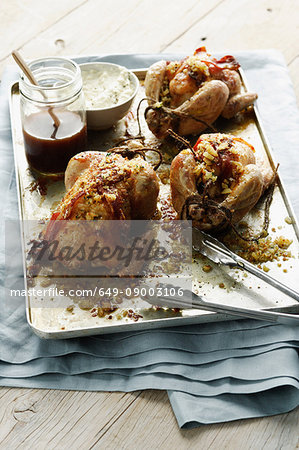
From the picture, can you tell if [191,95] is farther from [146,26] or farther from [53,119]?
[146,26]

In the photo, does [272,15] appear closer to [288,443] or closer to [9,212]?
[9,212]

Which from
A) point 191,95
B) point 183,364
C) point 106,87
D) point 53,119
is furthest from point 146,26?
point 183,364

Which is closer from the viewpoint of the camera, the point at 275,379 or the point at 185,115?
the point at 275,379

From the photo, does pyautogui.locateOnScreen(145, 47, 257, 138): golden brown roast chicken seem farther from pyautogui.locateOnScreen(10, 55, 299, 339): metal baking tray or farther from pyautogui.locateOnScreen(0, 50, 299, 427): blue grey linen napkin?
pyautogui.locateOnScreen(0, 50, 299, 427): blue grey linen napkin

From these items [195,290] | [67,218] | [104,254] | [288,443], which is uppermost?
[67,218]

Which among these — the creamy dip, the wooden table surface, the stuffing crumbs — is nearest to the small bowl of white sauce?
the creamy dip

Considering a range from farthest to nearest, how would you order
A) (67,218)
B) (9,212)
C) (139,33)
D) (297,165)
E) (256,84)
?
(139,33) → (256,84) → (297,165) → (9,212) → (67,218)

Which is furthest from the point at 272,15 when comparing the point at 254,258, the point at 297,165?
the point at 254,258

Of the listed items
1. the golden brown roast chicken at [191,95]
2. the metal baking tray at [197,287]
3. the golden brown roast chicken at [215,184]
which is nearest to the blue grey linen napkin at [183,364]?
the metal baking tray at [197,287]
